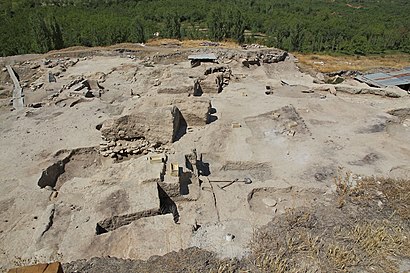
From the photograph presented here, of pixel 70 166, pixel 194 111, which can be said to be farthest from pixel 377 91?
pixel 70 166

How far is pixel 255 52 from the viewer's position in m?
21.4

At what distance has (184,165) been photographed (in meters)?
7.72

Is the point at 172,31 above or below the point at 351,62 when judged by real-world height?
above

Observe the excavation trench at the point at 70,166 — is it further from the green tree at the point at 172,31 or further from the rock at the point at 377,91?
the green tree at the point at 172,31

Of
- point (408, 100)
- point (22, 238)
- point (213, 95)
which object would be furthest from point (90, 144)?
point (408, 100)

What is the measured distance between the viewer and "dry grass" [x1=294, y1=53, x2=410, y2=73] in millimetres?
24538

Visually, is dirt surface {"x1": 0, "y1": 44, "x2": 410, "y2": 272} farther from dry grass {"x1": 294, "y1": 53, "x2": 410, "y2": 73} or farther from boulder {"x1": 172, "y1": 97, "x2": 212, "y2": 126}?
dry grass {"x1": 294, "y1": 53, "x2": 410, "y2": 73}

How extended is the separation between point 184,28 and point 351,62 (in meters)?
20.4

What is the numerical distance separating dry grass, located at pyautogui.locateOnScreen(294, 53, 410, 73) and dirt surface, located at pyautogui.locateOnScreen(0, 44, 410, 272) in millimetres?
9331

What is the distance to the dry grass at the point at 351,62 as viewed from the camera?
80.5ft

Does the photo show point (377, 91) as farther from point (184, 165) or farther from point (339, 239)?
point (339, 239)

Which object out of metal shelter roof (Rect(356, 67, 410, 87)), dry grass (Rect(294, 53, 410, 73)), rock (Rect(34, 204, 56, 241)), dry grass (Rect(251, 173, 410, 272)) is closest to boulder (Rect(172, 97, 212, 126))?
rock (Rect(34, 204, 56, 241))

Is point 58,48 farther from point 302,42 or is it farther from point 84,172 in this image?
point 302,42

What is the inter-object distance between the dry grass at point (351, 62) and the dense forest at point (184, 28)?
2.30m
